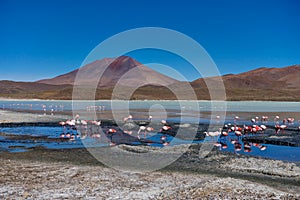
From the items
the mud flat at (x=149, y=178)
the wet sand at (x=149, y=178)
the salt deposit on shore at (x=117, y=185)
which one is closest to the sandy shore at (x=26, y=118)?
the wet sand at (x=149, y=178)

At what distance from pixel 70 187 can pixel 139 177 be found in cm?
264

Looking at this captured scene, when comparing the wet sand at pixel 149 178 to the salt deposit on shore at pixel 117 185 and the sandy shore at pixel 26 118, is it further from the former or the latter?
the sandy shore at pixel 26 118

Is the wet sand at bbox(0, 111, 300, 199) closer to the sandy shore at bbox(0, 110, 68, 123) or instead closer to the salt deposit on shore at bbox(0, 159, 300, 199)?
the salt deposit on shore at bbox(0, 159, 300, 199)

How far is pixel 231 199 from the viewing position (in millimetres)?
9219

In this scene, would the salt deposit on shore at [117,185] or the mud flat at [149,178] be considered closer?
the salt deposit on shore at [117,185]

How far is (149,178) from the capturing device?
11.7 m

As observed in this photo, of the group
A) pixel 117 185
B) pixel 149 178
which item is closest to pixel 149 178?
pixel 149 178

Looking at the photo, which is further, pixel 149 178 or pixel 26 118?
pixel 26 118

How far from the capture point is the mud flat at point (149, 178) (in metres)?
9.67

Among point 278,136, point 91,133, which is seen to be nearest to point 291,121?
point 278,136

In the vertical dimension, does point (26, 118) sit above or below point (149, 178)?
above

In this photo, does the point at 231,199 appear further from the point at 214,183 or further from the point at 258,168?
the point at 258,168

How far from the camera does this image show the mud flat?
9.67m

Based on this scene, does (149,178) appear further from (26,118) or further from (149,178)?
(26,118)
